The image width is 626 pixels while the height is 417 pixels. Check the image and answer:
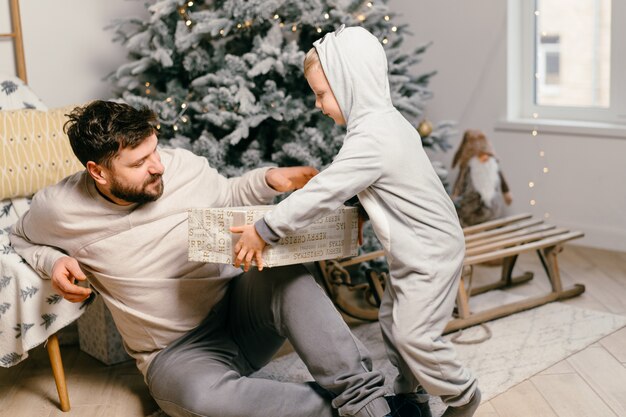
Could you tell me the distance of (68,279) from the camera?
2.12 m

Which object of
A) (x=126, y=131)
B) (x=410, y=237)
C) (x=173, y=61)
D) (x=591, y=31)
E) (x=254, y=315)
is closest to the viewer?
(x=410, y=237)

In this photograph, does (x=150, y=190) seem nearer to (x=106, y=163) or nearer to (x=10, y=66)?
(x=106, y=163)

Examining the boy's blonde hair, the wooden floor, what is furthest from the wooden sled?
the boy's blonde hair

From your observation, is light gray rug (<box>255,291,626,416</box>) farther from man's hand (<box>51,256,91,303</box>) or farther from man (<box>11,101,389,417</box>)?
man's hand (<box>51,256,91,303</box>)

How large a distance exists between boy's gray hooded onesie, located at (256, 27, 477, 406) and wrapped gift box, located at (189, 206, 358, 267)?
→ 0.24ft

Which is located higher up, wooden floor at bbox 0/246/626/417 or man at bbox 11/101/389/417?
man at bbox 11/101/389/417

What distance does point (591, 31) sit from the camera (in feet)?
12.7

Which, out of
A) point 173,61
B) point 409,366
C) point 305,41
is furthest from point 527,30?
point 409,366

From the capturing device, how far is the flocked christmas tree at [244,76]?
313 centimetres

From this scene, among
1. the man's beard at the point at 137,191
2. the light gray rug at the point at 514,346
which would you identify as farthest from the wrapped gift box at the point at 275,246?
the light gray rug at the point at 514,346

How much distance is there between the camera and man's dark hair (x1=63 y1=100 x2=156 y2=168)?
6.75ft

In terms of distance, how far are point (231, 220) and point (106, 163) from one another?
1.20ft

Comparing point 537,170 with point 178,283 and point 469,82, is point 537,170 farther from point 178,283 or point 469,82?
point 178,283

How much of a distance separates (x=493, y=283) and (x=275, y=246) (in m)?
1.56
